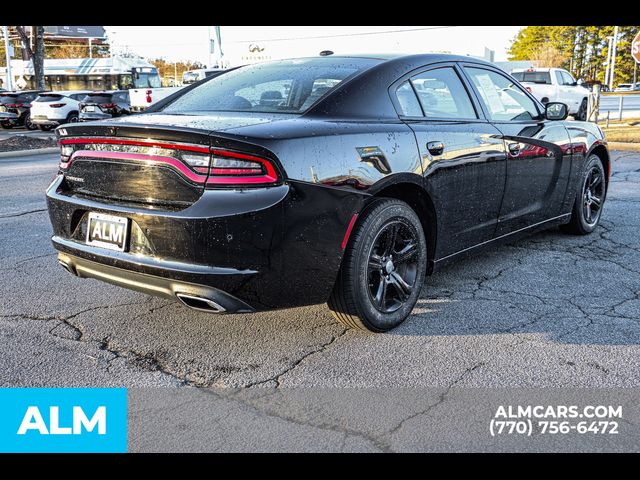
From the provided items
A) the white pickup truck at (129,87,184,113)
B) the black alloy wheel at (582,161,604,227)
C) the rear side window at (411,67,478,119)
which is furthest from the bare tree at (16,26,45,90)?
the rear side window at (411,67,478,119)

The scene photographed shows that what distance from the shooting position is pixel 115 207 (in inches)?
125

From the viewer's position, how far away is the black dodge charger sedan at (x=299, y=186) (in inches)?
116

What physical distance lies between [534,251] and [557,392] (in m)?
2.53

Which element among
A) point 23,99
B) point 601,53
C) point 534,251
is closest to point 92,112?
point 23,99

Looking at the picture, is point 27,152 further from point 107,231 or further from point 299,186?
point 299,186

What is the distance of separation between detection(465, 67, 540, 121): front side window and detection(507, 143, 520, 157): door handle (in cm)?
21

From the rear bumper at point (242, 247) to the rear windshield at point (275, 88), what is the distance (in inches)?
28.8

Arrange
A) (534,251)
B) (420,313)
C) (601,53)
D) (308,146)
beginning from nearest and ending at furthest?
(308,146) → (420,313) → (534,251) → (601,53)

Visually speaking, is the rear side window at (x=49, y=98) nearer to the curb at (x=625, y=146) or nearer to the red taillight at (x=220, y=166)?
the curb at (x=625, y=146)

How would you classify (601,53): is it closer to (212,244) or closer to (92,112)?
(92,112)

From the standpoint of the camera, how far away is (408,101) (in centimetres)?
384

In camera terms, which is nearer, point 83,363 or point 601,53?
point 83,363

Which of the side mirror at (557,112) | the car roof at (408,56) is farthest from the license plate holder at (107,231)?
the side mirror at (557,112)

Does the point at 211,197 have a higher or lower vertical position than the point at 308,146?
lower
